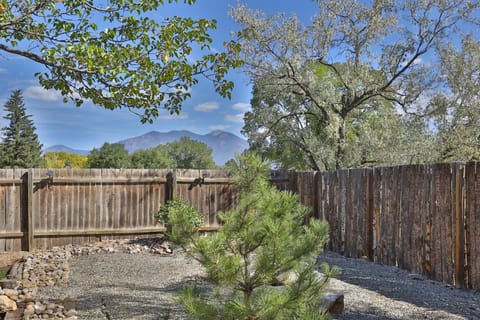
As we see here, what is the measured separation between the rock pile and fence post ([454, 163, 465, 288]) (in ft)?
13.4

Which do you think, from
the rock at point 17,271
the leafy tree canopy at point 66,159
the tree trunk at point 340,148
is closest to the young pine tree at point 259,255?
the rock at point 17,271

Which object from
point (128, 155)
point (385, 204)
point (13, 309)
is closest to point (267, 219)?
point (13, 309)

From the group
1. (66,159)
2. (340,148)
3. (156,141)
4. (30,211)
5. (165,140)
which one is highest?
(165,140)

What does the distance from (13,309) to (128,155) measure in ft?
77.1

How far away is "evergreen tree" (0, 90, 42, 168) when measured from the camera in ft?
67.3

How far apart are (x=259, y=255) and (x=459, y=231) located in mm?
3575

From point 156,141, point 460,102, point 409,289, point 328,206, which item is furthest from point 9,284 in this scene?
point 156,141

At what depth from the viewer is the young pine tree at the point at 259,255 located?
220 centimetres

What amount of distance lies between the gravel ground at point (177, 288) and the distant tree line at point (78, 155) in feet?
53.0

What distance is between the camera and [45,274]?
5.49m

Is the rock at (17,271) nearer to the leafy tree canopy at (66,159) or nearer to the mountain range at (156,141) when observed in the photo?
the mountain range at (156,141)

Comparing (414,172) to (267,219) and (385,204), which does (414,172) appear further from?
(267,219)

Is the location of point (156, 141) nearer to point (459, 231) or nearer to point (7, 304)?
point (7, 304)

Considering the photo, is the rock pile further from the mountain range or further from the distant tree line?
the mountain range
